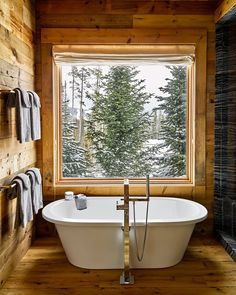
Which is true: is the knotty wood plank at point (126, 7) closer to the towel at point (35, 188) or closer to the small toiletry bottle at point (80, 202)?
the towel at point (35, 188)

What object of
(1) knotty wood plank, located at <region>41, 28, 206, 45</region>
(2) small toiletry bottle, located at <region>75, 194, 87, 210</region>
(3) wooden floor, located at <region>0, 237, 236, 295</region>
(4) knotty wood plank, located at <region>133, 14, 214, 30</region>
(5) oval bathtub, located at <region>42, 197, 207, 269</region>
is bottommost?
(3) wooden floor, located at <region>0, 237, 236, 295</region>

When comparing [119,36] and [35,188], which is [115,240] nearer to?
[35,188]

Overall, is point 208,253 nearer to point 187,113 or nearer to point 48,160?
point 187,113

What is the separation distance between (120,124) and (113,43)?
0.88m

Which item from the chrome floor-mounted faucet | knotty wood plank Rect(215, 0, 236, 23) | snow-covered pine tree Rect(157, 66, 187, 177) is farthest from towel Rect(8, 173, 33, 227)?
knotty wood plank Rect(215, 0, 236, 23)

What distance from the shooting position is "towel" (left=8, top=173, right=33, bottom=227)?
2.60m

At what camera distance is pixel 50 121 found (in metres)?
3.53

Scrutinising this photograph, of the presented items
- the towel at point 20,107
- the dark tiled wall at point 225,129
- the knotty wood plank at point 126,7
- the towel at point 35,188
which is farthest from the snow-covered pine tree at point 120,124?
the towel at point 20,107

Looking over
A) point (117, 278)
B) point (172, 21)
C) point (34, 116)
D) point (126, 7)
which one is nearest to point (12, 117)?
point (34, 116)

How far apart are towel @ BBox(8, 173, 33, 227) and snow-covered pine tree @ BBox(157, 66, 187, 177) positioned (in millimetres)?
1583

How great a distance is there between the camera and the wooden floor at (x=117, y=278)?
251cm

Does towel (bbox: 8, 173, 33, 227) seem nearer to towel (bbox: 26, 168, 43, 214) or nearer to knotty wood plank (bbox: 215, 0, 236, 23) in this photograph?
towel (bbox: 26, 168, 43, 214)

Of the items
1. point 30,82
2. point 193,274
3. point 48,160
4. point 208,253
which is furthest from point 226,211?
point 30,82

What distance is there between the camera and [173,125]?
3697mm
